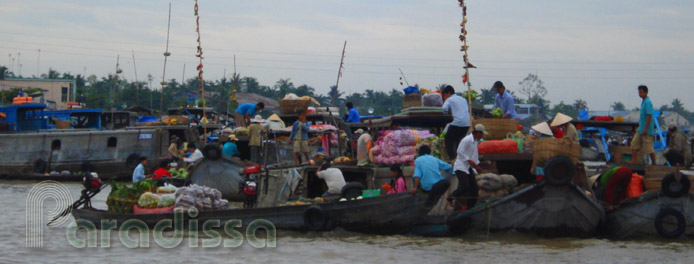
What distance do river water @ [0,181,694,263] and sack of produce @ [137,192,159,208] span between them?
3.13 ft

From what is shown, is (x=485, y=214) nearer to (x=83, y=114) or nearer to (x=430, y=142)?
(x=430, y=142)

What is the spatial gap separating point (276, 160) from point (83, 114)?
1348 centimetres

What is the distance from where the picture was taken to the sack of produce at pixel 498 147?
1159cm

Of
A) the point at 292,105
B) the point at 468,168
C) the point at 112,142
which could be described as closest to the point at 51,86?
the point at 112,142

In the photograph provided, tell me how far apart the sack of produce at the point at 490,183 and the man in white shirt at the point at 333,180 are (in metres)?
2.12

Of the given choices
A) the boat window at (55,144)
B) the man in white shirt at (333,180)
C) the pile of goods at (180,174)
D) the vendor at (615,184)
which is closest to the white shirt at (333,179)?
the man in white shirt at (333,180)

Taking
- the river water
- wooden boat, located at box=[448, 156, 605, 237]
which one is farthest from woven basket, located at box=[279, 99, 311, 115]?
wooden boat, located at box=[448, 156, 605, 237]

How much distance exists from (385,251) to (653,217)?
3495 mm

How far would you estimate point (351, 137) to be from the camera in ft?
58.5

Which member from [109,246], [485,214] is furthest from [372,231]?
[109,246]

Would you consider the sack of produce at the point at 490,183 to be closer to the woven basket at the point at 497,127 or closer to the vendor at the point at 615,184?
the woven basket at the point at 497,127

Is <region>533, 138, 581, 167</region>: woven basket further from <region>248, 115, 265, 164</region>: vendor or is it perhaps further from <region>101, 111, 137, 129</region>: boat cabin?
<region>101, 111, 137, 129</region>: boat cabin

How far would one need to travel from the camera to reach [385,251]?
1031 centimetres

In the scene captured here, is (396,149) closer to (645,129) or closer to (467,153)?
(467,153)
